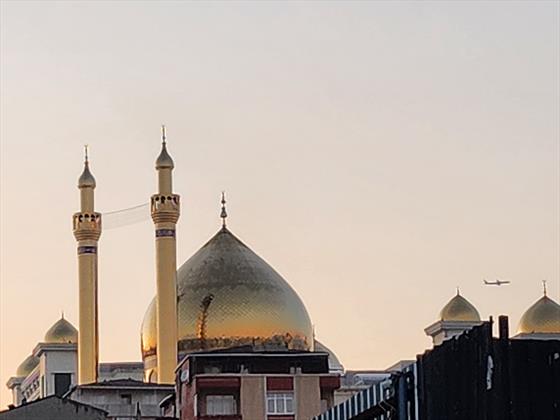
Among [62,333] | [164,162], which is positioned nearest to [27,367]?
[62,333]

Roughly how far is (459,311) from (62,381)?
1591cm

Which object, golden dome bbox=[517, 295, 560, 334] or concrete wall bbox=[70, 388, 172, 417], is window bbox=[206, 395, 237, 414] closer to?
concrete wall bbox=[70, 388, 172, 417]

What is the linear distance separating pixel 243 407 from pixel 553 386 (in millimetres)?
36663

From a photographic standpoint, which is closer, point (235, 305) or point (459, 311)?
point (235, 305)

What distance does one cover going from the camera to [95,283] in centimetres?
8162

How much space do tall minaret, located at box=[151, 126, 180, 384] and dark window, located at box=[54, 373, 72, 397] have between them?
14.9m

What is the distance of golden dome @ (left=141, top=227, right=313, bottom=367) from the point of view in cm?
7675

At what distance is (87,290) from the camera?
8150cm

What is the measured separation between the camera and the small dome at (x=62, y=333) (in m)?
96.2

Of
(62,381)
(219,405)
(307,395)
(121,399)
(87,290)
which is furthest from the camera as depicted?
(62,381)

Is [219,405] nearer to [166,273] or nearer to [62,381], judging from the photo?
[166,273]

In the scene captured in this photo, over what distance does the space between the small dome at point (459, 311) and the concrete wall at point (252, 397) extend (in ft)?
97.7

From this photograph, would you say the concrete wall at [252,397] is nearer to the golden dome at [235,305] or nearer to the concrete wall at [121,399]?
the concrete wall at [121,399]

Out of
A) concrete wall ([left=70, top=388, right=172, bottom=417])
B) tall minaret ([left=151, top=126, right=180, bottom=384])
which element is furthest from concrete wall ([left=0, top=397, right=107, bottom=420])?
tall minaret ([left=151, top=126, right=180, bottom=384])
